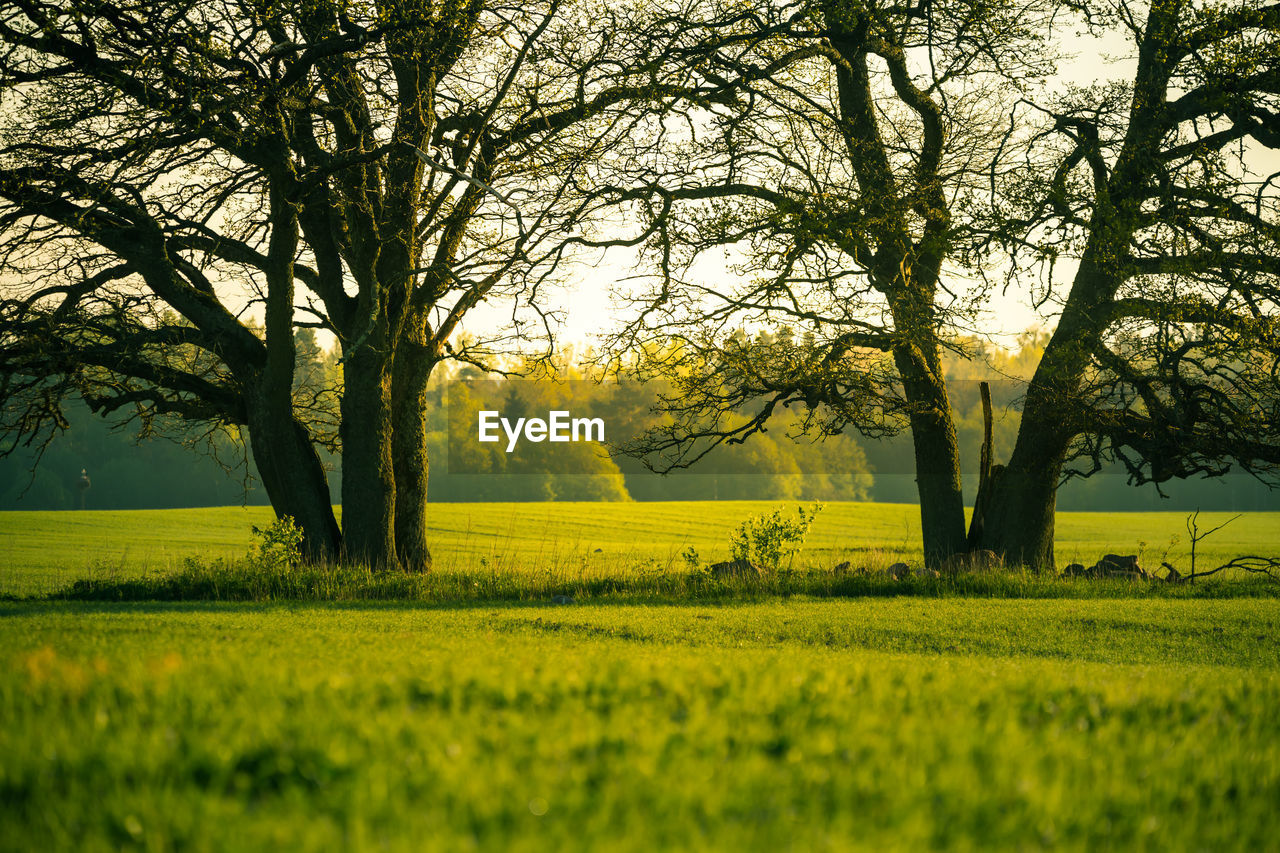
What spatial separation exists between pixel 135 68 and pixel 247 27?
1.60 metres

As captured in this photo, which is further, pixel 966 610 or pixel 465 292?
pixel 465 292

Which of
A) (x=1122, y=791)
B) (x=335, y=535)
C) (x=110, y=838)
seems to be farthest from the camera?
(x=335, y=535)

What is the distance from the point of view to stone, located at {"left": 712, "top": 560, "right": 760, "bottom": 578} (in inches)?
588

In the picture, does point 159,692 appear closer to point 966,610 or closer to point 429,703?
point 429,703

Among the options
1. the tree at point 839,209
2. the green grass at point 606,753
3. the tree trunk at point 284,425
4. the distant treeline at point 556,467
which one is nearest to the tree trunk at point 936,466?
the tree at point 839,209

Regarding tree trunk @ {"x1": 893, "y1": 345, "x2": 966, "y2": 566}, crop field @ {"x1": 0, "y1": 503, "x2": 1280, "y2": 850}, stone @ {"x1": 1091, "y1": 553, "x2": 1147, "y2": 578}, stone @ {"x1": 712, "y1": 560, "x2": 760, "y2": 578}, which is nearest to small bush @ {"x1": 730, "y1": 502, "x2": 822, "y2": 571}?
stone @ {"x1": 712, "y1": 560, "x2": 760, "y2": 578}

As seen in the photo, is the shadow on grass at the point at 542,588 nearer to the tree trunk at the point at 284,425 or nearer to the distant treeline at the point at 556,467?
the tree trunk at the point at 284,425

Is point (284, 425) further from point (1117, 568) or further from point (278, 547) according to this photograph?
point (1117, 568)

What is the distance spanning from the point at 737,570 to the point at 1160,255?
8.32 m

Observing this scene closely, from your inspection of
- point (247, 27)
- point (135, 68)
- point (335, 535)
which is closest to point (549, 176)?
point (247, 27)

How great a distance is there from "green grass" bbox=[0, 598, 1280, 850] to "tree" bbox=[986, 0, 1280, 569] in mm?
9641

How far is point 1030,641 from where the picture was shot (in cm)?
973

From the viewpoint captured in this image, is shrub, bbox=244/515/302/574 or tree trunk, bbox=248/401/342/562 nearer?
shrub, bbox=244/515/302/574

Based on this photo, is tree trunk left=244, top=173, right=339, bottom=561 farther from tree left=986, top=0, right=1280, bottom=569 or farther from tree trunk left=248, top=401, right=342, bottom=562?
tree left=986, top=0, right=1280, bottom=569
